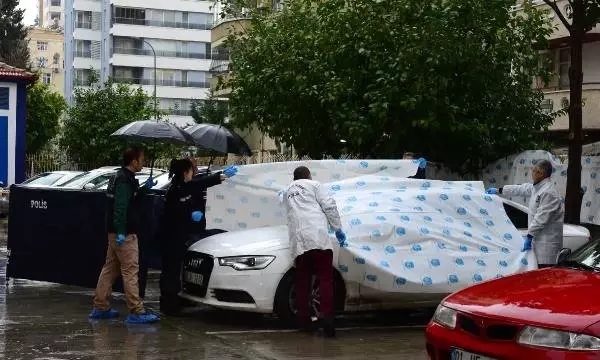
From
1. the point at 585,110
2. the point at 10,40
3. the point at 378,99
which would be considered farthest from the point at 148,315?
the point at 10,40

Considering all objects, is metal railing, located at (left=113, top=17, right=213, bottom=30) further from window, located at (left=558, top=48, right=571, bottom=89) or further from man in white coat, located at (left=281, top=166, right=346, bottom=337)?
man in white coat, located at (left=281, top=166, right=346, bottom=337)

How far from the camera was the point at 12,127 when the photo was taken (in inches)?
1249

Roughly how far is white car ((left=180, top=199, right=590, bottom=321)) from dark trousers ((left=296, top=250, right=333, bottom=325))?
237mm

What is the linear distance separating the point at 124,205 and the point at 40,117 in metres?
43.7

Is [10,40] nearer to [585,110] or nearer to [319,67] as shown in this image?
[585,110]

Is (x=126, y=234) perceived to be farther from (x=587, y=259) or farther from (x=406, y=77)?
(x=406, y=77)

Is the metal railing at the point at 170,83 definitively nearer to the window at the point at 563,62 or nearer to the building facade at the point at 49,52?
the building facade at the point at 49,52

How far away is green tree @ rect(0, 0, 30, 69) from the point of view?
197ft

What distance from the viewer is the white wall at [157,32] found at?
83.1 m

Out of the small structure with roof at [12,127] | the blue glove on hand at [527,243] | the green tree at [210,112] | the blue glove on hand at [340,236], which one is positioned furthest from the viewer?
the green tree at [210,112]

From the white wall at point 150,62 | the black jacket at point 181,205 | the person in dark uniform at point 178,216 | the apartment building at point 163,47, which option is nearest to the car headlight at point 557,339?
the person in dark uniform at point 178,216

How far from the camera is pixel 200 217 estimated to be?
11188 millimetres

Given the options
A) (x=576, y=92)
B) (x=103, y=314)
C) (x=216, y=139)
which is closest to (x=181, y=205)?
(x=103, y=314)

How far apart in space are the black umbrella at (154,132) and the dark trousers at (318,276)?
371 cm
